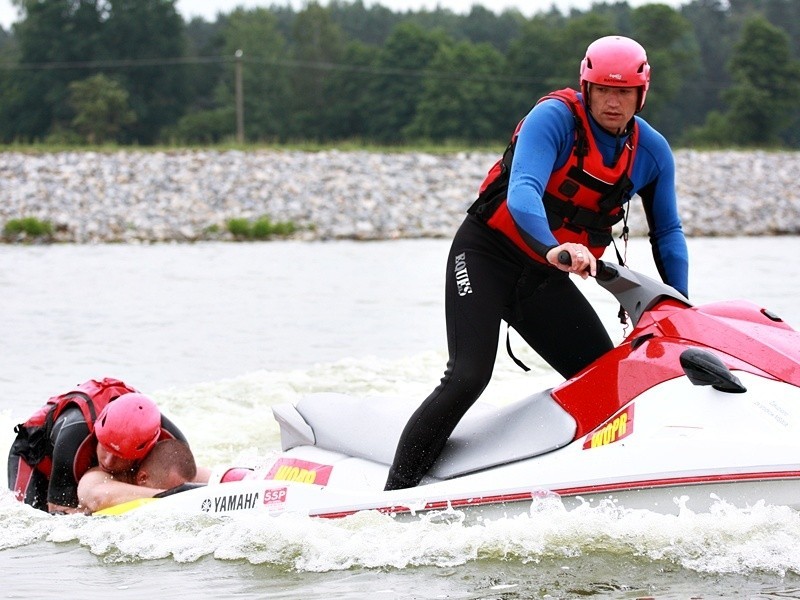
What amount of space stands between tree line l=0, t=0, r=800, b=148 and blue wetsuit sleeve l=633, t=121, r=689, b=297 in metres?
41.5

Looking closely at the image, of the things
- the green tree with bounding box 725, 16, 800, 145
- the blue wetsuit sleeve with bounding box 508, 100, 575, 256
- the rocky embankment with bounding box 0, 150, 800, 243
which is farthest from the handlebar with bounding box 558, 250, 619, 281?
the green tree with bounding box 725, 16, 800, 145

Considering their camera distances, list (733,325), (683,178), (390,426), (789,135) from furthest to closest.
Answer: (789,135)
(683,178)
(390,426)
(733,325)

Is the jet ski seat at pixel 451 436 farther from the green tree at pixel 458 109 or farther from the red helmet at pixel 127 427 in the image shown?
the green tree at pixel 458 109

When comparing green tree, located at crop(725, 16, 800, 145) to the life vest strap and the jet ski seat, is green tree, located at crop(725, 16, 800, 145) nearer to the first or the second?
the jet ski seat

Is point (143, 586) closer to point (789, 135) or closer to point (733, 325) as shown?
point (733, 325)

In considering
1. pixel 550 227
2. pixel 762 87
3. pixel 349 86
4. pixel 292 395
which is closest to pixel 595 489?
pixel 550 227

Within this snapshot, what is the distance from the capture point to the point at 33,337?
37.6 ft

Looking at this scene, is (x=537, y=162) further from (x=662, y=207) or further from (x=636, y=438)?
(x=636, y=438)

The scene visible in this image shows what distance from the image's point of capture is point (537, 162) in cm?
425

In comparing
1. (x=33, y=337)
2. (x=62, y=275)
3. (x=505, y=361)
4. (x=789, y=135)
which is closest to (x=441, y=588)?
(x=505, y=361)

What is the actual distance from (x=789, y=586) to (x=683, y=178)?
24286mm

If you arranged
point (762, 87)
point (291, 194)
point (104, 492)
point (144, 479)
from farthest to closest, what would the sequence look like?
point (762, 87) → point (291, 194) → point (144, 479) → point (104, 492)

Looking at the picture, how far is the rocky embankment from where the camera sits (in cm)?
2284

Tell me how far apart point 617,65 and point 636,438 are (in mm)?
1252
